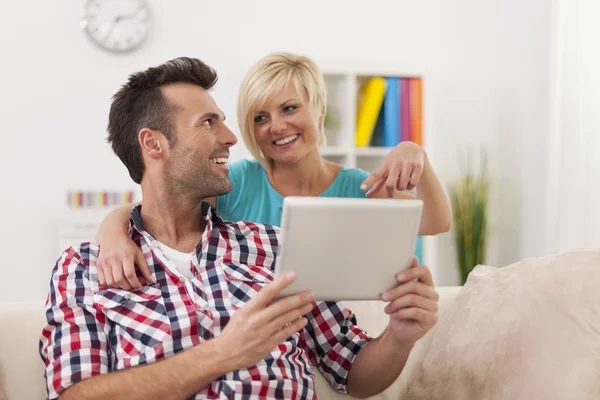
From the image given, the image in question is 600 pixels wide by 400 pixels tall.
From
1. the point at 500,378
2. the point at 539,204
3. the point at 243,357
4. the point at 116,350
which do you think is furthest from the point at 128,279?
the point at 539,204

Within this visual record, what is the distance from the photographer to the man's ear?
161 centimetres

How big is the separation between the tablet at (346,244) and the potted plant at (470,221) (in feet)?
8.89

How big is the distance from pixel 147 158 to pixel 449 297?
0.77m

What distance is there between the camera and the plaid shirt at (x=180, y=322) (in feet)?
4.30

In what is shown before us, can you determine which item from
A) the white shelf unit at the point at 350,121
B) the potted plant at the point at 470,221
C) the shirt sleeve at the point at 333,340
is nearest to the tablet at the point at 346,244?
the shirt sleeve at the point at 333,340

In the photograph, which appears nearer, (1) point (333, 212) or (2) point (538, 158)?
(1) point (333, 212)

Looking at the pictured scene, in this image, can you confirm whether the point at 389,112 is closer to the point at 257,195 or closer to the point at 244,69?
the point at 244,69

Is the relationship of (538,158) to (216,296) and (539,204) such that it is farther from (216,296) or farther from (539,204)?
(216,296)

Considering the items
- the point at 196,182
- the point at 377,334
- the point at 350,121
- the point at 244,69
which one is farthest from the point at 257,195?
the point at 244,69

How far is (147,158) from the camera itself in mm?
1629

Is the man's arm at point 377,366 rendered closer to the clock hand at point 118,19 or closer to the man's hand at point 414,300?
the man's hand at point 414,300

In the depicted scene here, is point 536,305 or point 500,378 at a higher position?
point 536,305

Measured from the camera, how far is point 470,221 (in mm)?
3809

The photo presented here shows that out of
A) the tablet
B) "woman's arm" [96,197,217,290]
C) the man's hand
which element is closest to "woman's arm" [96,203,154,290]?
"woman's arm" [96,197,217,290]
